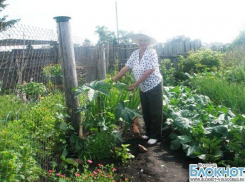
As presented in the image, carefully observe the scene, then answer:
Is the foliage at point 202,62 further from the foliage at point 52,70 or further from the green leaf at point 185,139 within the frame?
the green leaf at point 185,139

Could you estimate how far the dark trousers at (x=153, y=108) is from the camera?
363 centimetres

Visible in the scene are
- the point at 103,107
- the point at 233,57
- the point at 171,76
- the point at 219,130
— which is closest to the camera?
the point at 219,130

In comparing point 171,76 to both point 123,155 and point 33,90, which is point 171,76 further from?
point 123,155

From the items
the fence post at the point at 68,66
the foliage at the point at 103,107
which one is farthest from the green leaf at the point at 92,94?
the fence post at the point at 68,66

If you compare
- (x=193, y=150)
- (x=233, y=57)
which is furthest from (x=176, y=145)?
(x=233, y=57)


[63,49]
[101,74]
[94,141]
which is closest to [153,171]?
[94,141]

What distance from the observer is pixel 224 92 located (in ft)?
17.0

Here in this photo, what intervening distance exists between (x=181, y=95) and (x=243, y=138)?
83.7 inches

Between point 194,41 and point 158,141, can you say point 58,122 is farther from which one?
point 194,41

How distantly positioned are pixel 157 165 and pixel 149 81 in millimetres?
1175

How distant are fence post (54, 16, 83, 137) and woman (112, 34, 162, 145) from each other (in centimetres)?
67

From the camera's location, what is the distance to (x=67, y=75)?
10.9ft

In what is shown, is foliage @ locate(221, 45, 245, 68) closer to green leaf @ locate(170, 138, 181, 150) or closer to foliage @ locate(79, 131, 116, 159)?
green leaf @ locate(170, 138, 181, 150)

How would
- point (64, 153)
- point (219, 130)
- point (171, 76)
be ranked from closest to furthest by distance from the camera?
point (64, 153), point (219, 130), point (171, 76)
